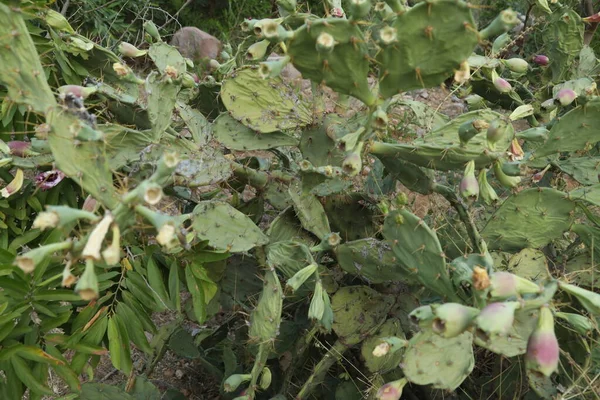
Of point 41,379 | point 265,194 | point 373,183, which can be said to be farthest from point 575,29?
point 41,379

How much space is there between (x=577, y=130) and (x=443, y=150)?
573mm

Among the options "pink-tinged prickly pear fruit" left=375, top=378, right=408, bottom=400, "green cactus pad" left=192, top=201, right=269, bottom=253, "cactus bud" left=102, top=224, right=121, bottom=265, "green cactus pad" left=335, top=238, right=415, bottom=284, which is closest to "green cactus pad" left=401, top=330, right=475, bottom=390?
"pink-tinged prickly pear fruit" left=375, top=378, right=408, bottom=400

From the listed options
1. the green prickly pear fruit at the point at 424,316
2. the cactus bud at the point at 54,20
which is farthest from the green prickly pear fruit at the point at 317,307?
the cactus bud at the point at 54,20

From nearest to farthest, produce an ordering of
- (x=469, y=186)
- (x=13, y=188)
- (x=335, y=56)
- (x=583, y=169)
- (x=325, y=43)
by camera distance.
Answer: (x=325, y=43) → (x=335, y=56) → (x=469, y=186) → (x=13, y=188) → (x=583, y=169)

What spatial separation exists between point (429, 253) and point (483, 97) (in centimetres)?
134

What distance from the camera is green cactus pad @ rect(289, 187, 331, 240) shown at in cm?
184

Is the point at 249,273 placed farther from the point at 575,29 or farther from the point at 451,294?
the point at 575,29

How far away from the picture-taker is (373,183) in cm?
221

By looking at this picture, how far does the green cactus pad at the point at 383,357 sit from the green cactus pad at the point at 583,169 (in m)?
0.85

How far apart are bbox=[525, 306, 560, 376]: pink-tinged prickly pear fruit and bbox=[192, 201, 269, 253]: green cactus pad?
0.89 metres

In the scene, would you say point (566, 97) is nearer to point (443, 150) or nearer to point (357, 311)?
point (443, 150)

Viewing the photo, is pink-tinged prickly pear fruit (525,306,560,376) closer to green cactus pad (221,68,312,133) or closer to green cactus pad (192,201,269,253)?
green cactus pad (192,201,269,253)

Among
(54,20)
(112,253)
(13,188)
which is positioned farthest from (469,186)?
(54,20)

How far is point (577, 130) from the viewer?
1.90 meters
